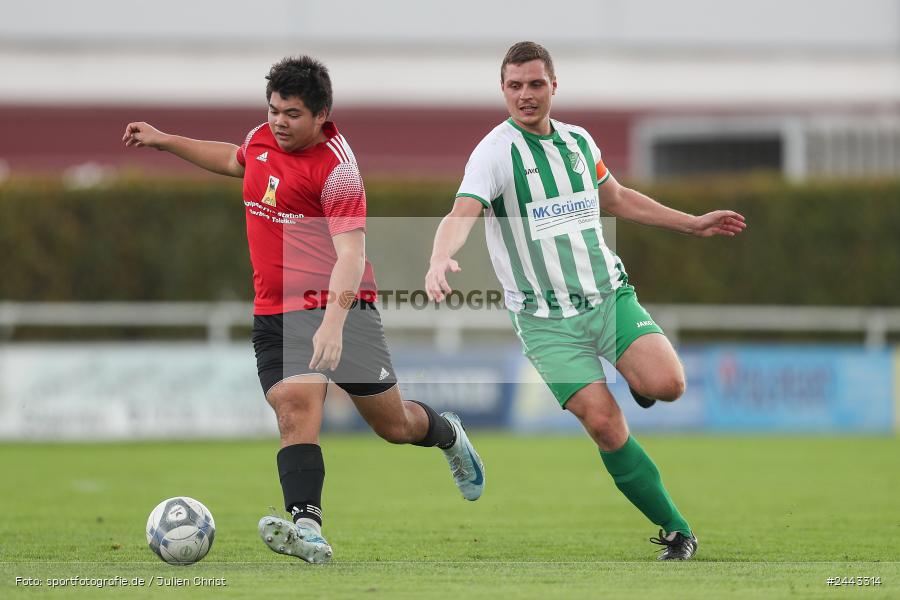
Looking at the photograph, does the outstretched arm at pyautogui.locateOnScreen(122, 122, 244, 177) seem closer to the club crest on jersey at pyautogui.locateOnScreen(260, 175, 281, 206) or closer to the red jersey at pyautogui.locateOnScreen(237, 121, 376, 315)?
the red jersey at pyautogui.locateOnScreen(237, 121, 376, 315)

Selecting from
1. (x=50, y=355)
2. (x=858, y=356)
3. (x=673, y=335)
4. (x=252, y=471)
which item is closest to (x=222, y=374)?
(x=50, y=355)

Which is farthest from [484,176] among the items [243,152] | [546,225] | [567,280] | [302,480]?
[302,480]

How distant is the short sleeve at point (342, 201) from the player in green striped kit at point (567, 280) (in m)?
0.57

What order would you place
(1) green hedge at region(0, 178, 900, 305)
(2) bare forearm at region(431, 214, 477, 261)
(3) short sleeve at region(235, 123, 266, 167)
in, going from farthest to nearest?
(1) green hedge at region(0, 178, 900, 305) < (3) short sleeve at region(235, 123, 266, 167) < (2) bare forearm at region(431, 214, 477, 261)

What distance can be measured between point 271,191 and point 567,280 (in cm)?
→ 158

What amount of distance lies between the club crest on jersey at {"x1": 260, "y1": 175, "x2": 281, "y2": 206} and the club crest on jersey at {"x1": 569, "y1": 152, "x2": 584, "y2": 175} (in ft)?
5.04

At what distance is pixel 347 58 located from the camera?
3027 cm

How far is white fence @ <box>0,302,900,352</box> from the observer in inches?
714

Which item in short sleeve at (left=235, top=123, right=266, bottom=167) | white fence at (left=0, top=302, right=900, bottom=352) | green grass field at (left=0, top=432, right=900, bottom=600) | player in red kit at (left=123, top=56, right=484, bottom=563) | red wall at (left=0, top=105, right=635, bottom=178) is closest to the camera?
green grass field at (left=0, top=432, right=900, bottom=600)

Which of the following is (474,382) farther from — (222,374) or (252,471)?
(252,471)

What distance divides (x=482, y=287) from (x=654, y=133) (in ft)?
28.4

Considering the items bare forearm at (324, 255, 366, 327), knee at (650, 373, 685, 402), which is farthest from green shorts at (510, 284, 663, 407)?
bare forearm at (324, 255, 366, 327)

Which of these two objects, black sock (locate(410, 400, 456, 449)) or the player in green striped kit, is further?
black sock (locate(410, 400, 456, 449))

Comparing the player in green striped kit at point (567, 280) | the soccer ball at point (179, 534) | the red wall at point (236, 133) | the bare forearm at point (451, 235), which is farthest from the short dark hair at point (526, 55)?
the red wall at point (236, 133)
